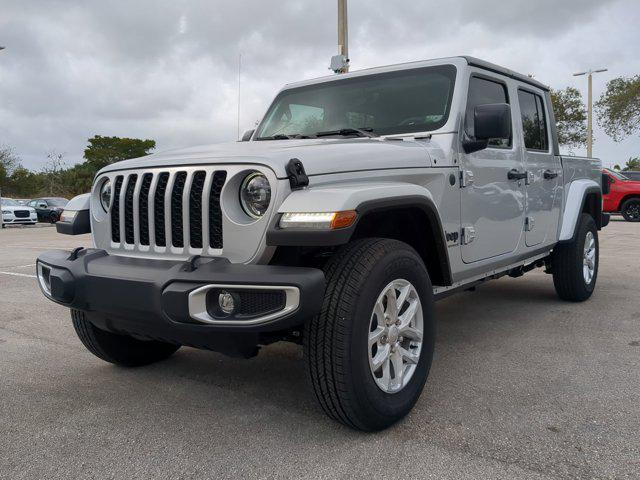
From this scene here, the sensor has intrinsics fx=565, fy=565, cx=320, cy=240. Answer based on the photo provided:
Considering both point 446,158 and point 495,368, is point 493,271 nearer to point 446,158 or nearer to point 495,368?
point 495,368

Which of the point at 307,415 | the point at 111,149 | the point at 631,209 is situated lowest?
the point at 307,415

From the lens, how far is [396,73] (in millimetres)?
3850

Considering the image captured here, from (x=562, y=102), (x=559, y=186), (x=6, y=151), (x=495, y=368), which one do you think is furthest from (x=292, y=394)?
(x=6, y=151)

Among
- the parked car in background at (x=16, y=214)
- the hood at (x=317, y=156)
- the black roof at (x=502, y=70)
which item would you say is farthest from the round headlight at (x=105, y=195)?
the parked car in background at (x=16, y=214)

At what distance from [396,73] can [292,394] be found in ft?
7.28

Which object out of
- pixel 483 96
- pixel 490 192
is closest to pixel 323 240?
pixel 490 192

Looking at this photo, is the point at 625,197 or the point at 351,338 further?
the point at 625,197

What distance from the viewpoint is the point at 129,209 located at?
2.84m

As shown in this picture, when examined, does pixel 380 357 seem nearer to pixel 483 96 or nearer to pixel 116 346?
pixel 116 346

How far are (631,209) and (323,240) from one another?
17.7 metres

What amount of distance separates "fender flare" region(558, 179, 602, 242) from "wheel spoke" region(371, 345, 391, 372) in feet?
9.87

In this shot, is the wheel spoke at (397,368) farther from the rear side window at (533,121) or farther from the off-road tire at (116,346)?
the rear side window at (533,121)

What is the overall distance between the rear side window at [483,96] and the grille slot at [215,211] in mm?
1766

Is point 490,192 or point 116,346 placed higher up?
point 490,192
